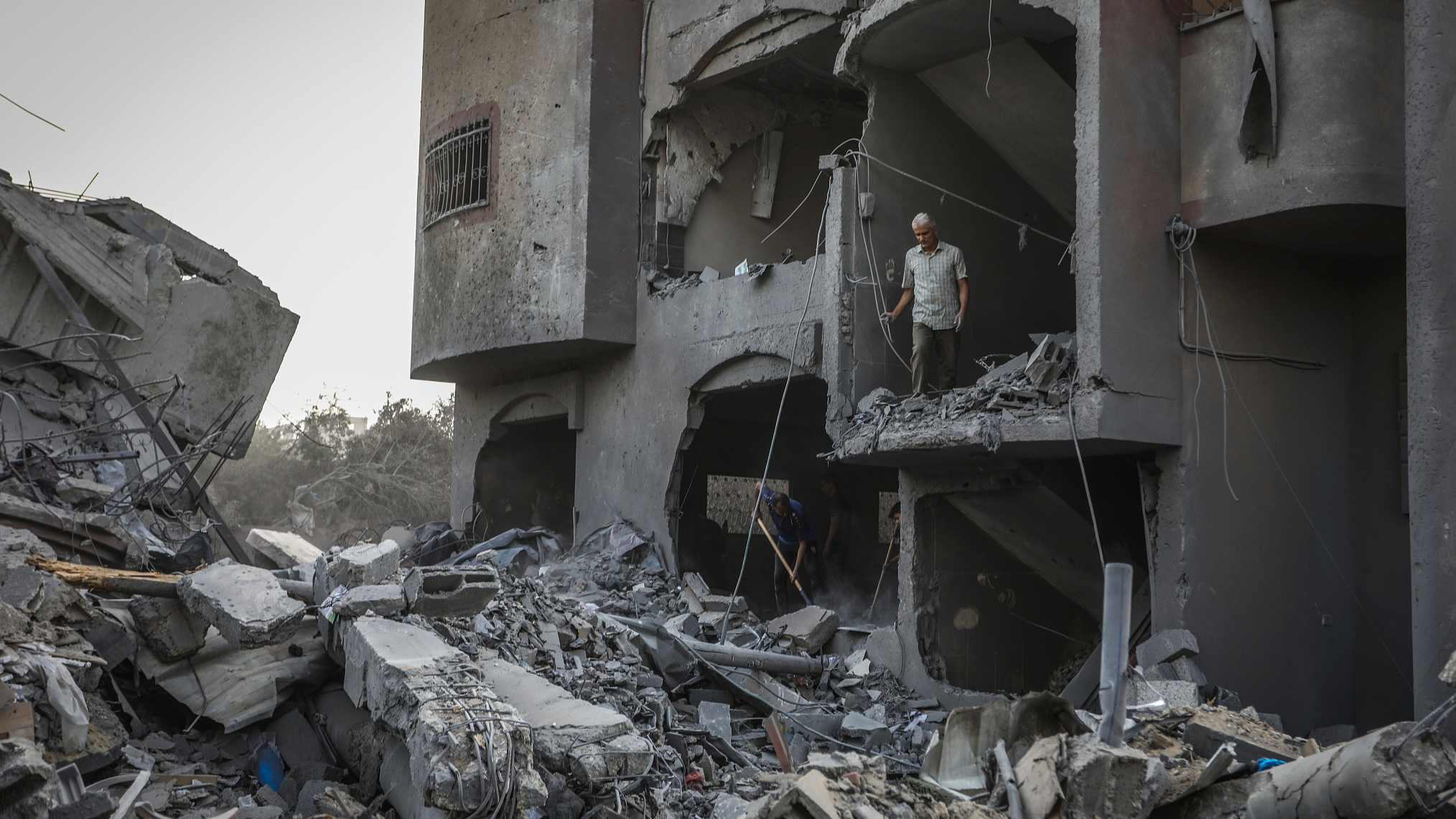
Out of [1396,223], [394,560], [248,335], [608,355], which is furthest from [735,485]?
[1396,223]

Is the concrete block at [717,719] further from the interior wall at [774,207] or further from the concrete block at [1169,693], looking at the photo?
the interior wall at [774,207]

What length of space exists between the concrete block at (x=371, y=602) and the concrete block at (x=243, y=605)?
0.27m

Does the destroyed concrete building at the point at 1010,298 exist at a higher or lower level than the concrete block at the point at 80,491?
higher

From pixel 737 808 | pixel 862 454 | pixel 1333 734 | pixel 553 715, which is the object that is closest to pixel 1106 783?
pixel 737 808

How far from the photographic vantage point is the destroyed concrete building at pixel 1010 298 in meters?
7.10

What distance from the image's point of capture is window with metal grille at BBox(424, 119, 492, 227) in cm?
1332

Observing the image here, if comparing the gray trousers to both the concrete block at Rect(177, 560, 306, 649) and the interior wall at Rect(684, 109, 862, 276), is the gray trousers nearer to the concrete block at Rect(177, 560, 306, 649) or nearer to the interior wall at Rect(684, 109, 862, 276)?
the interior wall at Rect(684, 109, 862, 276)

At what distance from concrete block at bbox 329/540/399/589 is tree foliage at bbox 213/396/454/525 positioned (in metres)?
13.5

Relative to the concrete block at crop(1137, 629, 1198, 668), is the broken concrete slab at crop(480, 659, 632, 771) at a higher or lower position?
lower

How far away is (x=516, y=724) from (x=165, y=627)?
345cm

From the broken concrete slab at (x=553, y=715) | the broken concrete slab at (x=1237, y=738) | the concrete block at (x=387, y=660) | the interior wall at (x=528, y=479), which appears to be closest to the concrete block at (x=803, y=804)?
the broken concrete slab at (x=553, y=715)

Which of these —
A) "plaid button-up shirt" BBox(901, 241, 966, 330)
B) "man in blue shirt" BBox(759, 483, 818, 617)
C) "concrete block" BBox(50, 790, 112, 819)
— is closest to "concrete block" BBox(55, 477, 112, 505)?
"concrete block" BBox(50, 790, 112, 819)

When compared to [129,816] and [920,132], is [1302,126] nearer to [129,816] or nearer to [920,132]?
[920,132]

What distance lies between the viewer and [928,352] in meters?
8.85
